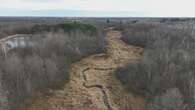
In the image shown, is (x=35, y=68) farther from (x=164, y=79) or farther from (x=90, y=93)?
(x=164, y=79)

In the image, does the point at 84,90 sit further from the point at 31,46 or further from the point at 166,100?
the point at 31,46

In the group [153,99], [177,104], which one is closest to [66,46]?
[153,99]

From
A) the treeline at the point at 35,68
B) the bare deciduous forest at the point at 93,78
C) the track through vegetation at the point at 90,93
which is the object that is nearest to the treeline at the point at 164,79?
the bare deciduous forest at the point at 93,78

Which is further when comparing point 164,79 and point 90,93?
point 90,93

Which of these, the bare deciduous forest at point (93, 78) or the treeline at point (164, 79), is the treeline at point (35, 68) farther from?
the treeline at point (164, 79)

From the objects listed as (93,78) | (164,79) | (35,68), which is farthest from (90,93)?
(164,79)

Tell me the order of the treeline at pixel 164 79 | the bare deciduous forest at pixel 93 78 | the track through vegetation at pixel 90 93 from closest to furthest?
1. the treeline at pixel 164 79
2. the bare deciduous forest at pixel 93 78
3. the track through vegetation at pixel 90 93

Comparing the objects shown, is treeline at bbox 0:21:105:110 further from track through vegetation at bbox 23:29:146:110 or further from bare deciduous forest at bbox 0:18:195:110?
track through vegetation at bbox 23:29:146:110
